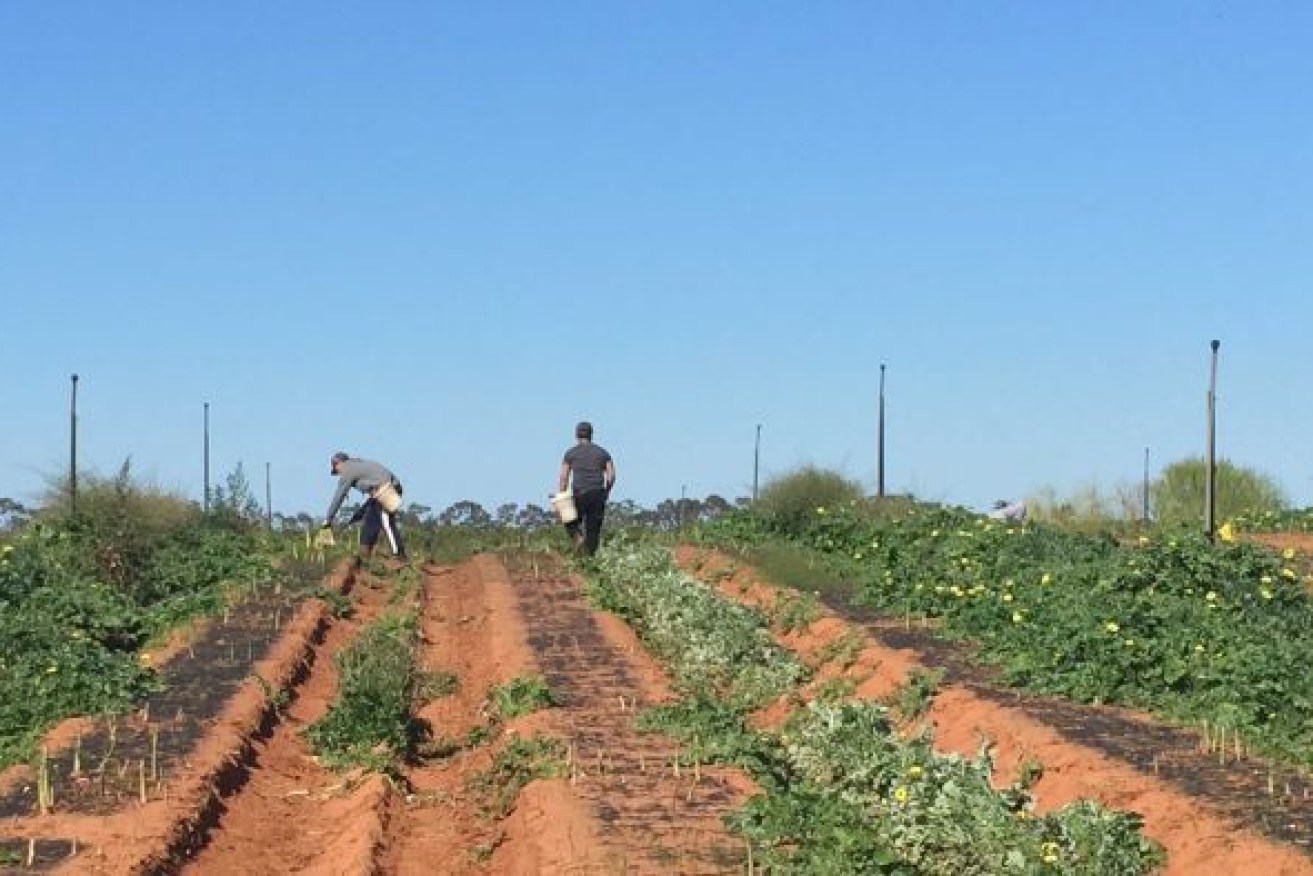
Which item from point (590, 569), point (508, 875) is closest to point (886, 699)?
point (508, 875)

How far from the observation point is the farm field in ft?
25.9

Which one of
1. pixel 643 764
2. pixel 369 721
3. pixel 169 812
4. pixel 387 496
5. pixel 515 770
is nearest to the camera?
pixel 169 812

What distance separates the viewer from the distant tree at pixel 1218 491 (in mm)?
34062

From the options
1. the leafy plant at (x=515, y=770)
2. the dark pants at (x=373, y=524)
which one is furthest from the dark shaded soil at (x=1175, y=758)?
the dark pants at (x=373, y=524)

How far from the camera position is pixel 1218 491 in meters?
34.3

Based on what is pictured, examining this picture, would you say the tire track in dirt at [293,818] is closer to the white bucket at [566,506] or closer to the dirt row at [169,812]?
the dirt row at [169,812]

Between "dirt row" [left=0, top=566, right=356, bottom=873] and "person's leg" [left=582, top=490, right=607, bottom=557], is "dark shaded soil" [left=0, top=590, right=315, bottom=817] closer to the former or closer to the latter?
"dirt row" [left=0, top=566, right=356, bottom=873]

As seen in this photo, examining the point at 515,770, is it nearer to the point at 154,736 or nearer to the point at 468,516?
the point at 154,736

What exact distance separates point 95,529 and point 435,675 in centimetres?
677

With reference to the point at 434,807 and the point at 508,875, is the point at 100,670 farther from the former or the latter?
the point at 508,875

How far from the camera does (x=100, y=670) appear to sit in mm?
12320

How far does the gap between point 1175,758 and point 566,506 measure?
13.2 meters

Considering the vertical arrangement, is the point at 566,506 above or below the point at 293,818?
above

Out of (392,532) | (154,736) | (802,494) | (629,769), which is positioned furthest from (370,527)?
(629,769)
